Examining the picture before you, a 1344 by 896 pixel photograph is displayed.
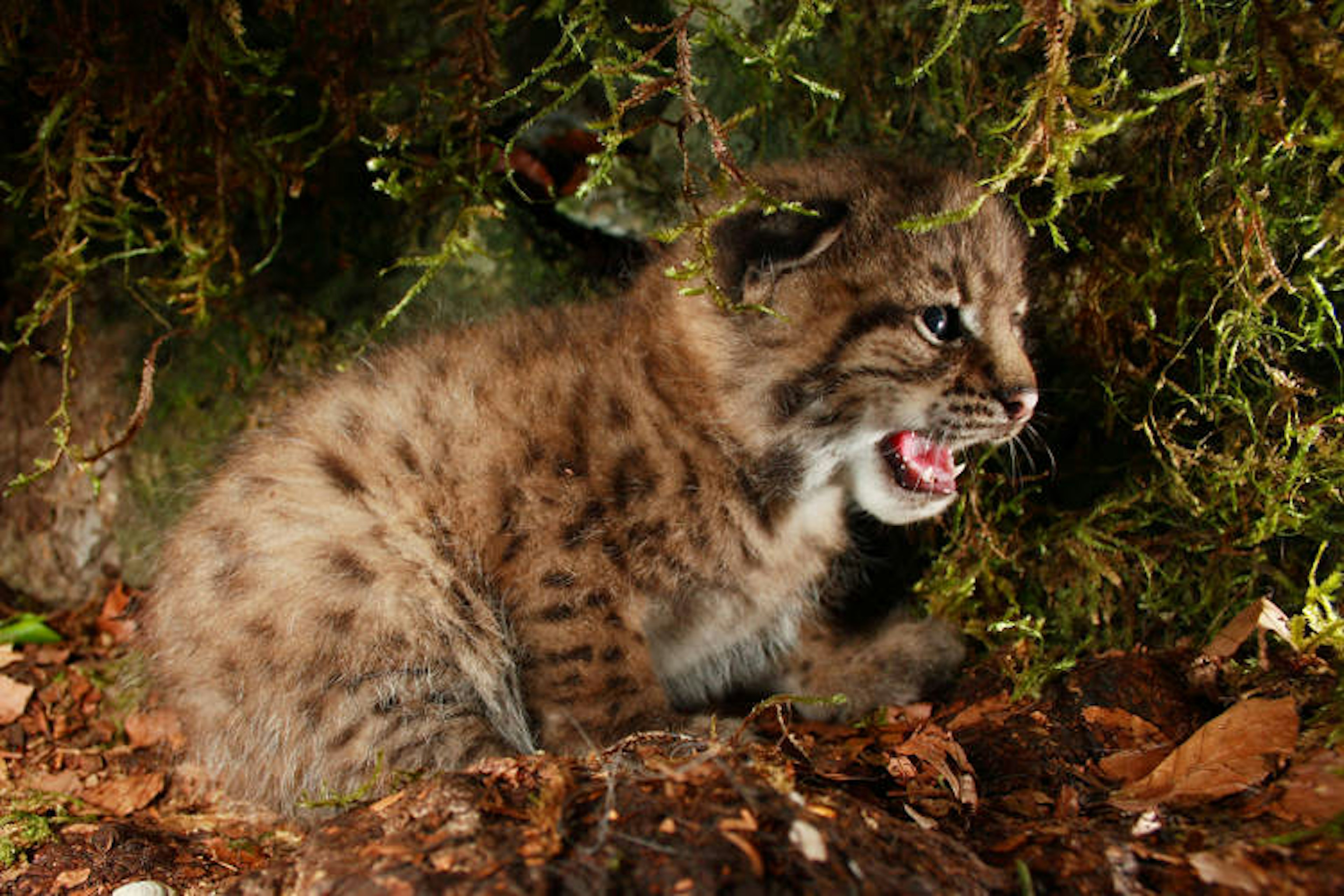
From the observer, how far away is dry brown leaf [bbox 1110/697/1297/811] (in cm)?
210

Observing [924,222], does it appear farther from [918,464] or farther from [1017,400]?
[918,464]

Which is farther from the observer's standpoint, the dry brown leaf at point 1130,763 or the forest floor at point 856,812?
the dry brown leaf at point 1130,763

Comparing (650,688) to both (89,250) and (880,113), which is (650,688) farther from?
(89,250)

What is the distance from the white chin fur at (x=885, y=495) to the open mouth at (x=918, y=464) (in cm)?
2

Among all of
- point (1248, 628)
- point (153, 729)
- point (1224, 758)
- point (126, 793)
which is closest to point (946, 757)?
point (1224, 758)

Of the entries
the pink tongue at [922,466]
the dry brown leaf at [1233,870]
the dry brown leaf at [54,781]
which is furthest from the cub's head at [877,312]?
the dry brown leaf at [54,781]

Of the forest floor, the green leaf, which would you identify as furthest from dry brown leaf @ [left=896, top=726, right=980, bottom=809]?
the green leaf

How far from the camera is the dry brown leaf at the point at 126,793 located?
3.08 meters

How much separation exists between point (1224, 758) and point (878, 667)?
119 centimetres

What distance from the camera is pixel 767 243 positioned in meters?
2.64

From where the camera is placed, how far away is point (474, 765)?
223 centimetres

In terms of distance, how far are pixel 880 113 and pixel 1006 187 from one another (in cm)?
56

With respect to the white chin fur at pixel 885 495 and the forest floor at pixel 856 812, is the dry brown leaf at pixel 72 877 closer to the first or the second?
the forest floor at pixel 856 812

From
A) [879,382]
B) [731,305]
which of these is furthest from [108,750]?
[879,382]
